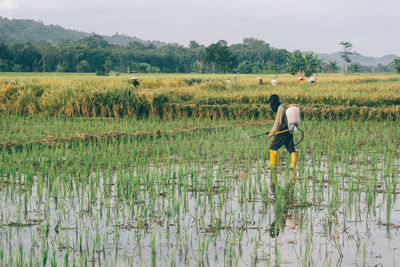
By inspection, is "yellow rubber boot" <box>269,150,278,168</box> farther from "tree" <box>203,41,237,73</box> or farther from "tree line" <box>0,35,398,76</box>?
"tree" <box>203,41,237,73</box>

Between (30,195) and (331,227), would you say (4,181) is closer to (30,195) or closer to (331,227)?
(30,195)

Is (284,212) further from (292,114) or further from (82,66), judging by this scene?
(82,66)

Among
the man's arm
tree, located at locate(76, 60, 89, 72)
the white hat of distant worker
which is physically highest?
tree, located at locate(76, 60, 89, 72)

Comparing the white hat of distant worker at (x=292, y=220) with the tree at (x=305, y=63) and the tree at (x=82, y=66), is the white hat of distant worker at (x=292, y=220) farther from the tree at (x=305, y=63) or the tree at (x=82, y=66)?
the tree at (x=82, y=66)

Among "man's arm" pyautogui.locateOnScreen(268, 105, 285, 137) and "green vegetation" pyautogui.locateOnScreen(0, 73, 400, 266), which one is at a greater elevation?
"man's arm" pyautogui.locateOnScreen(268, 105, 285, 137)

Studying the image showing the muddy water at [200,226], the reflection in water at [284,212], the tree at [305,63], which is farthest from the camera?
the tree at [305,63]

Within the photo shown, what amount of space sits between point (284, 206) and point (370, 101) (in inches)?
428

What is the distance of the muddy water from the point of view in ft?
11.7

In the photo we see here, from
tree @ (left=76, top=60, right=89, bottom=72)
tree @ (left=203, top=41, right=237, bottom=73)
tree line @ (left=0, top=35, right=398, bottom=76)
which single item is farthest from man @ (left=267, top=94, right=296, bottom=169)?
tree @ (left=76, top=60, right=89, bottom=72)

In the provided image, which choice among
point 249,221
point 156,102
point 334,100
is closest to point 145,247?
point 249,221

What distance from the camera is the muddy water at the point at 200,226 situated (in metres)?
3.57

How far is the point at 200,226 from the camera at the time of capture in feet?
14.2

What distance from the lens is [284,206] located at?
4.96 meters

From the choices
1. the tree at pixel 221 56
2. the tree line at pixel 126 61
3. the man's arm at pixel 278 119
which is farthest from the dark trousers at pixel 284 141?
the tree at pixel 221 56
